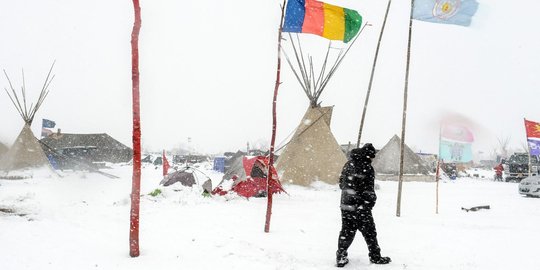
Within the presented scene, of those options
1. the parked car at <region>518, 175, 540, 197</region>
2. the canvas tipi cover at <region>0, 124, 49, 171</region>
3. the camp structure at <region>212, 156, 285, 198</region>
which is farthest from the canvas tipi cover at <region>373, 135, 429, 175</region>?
the canvas tipi cover at <region>0, 124, 49, 171</region>

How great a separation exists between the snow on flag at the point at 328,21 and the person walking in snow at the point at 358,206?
5137mm

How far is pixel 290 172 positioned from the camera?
51.6ft

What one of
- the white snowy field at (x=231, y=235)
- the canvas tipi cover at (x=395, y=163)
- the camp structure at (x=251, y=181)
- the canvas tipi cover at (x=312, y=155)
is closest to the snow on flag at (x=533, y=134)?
the canvas tipi cover at (x=395, y=163)

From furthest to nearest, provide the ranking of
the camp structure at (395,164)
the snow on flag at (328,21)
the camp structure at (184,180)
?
the camp structure at (395,164)
the camp structure at (184,180)
the snow on flag at (328,21)

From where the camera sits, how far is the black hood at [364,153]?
17.7 ft

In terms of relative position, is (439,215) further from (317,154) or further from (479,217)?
(317,154)

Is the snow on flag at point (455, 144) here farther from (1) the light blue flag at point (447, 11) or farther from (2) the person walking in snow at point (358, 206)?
(2) the person walking in snow at point (358, 206)

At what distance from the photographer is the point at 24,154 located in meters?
20.3

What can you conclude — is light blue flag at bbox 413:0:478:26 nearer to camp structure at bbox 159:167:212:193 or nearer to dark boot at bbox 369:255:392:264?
dark boot at bbox 369:255:392:264

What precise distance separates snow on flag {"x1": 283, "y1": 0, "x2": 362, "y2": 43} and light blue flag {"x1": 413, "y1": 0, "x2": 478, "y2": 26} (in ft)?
9.37

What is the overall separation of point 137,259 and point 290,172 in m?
10.9

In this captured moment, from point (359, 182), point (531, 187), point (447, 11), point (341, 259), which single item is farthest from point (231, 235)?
point (531, 187)

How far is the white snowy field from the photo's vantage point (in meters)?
5.25

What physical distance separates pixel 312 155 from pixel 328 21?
601 cm
